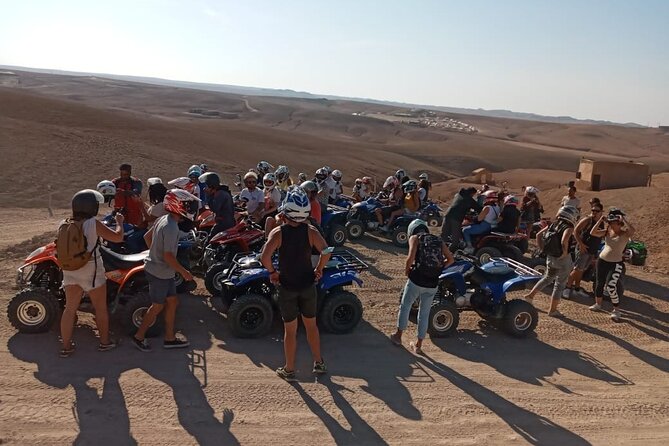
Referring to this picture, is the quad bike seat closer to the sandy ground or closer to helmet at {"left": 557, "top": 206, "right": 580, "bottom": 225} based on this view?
the sandy ground

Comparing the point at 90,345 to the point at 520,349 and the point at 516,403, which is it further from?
the point at 520,349

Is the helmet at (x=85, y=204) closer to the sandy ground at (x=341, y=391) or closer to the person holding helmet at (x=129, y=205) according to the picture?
the sandy ground at (x=341, y=391)

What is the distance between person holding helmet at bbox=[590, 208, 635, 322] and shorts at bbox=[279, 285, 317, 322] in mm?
5073

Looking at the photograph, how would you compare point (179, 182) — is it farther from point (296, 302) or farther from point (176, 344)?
point (296, 302)

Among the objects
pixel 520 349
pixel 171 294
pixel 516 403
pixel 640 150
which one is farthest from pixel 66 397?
pixel 640 150

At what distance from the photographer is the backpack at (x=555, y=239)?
788 centimetres

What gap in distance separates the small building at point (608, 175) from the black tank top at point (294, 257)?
1798 centimetres

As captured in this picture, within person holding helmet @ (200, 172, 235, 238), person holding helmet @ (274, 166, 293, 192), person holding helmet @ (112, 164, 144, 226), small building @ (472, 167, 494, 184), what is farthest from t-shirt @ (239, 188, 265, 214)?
small building @ (472, 167, 494, 184)

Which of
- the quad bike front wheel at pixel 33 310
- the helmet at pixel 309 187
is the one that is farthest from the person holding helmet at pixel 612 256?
the quad bike front wheel at pixel 33 310

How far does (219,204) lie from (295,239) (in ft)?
11.3

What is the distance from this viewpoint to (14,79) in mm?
83938

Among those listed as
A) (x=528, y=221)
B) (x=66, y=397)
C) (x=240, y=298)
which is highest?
(x=528, y=221)

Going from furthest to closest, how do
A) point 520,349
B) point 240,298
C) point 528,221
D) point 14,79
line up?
point 14,79
point 528,221
point 520,349
point 240,298

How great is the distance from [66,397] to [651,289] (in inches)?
383
